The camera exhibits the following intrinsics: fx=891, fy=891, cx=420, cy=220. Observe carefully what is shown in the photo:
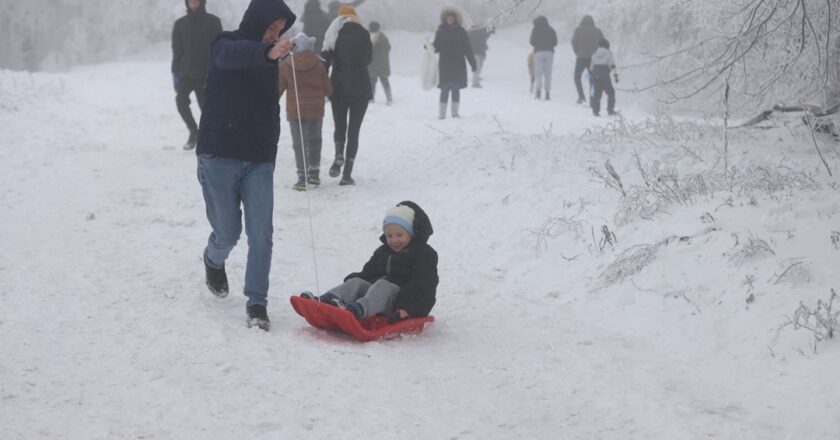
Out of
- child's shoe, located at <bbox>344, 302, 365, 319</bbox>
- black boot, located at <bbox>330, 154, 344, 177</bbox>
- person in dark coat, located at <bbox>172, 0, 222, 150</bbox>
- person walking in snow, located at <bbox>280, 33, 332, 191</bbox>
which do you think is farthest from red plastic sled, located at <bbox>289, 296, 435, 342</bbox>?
person in dark coat, located at <bbox>172, 0, 222, 150</bbox>

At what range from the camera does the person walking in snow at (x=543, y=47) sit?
22.6 metres

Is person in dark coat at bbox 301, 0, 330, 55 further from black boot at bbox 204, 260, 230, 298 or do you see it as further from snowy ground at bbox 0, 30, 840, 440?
black boot at bbox 204, 260, 230, 298

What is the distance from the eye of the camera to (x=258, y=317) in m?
5.46

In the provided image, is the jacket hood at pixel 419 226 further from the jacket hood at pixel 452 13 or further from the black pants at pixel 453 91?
the jacket hood at pixel 452 13

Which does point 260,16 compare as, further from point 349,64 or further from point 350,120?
point 350,120

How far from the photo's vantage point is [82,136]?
45.2 feet

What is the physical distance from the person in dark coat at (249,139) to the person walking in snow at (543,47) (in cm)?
1778

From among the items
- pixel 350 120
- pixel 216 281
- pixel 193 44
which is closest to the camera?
pixel 216 281

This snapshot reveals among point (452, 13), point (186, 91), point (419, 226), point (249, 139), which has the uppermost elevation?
point (452, 13)

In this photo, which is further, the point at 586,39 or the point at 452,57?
the point at 586,39

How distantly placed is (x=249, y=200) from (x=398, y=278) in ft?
3.66

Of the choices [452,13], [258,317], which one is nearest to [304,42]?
[258,317]

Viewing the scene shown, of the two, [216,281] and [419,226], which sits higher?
[419,226]

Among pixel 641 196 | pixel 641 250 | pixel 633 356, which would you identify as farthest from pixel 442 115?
pixel 633 356
